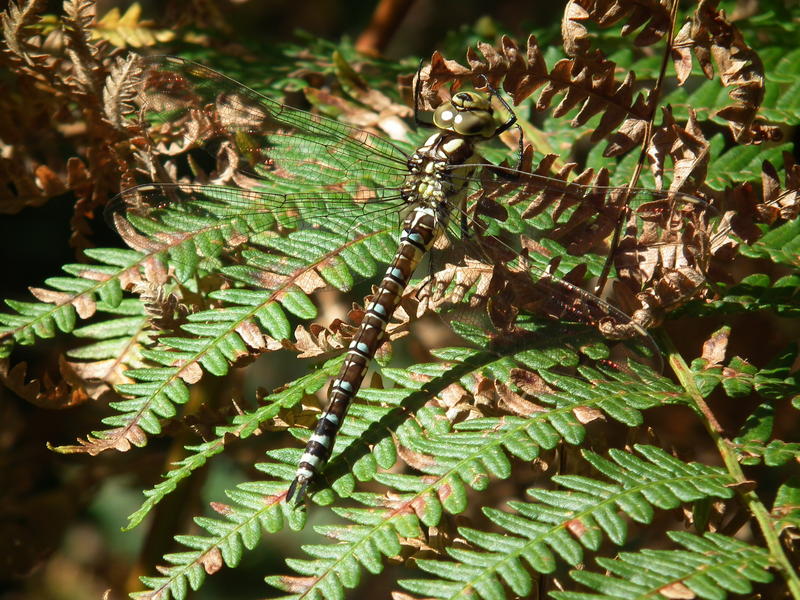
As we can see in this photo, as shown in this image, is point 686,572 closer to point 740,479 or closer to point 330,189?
point 740,479

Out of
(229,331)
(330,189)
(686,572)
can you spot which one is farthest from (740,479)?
(330,189)

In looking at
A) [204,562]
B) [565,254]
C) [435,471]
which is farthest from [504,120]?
[204,562]

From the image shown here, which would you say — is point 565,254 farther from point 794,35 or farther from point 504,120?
point 794,35

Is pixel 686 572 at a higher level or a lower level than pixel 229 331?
lower

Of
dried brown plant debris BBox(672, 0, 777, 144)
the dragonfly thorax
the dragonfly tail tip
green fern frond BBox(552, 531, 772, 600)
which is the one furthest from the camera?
the dragonfly thorax

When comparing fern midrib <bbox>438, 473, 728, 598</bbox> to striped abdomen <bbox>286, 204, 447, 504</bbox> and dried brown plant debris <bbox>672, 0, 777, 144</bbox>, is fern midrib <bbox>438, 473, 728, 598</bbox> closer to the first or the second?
striped abdomen <bbox>286, 204, 447, 504</bbox>

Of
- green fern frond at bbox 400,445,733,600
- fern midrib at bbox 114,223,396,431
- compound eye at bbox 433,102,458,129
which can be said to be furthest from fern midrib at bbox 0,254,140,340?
green fern frond at bbox 400,445,733,600
